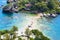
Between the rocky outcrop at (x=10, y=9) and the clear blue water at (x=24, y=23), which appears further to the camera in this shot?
the rocky outcrop at (x=10, y=9)

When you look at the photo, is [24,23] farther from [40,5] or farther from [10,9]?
[40,5]

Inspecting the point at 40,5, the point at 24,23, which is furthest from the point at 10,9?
the point at 24,23

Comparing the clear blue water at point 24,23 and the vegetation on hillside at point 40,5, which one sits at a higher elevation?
the vegetation on hillside at point 40,5

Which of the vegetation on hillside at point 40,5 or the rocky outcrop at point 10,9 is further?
the vegetation on hillside at point 40,5

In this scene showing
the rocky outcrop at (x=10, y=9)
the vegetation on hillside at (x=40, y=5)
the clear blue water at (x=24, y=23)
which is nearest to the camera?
the clear blue water at (x=24, y=23)

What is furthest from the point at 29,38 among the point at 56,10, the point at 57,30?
the point at 56,10

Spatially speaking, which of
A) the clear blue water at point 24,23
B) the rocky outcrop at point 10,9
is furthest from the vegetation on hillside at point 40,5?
the clear blue water at point 24,23

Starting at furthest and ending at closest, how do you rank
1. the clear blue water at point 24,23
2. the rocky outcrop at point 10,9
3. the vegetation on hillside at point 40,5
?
the vegetation on hillside at point 40,5, the rocky outcrop at point 10,9, the clear blue water at point 24,23

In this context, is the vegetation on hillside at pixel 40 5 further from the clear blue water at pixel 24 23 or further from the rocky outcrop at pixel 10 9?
Result: the clear blue water at pixel 24 23

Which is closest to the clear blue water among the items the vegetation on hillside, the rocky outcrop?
the rocky outcrop

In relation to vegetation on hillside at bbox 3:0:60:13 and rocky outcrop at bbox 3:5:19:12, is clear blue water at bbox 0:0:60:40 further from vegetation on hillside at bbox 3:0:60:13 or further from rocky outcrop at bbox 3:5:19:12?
vegetation on hillside at bbox 3:0:60:13
